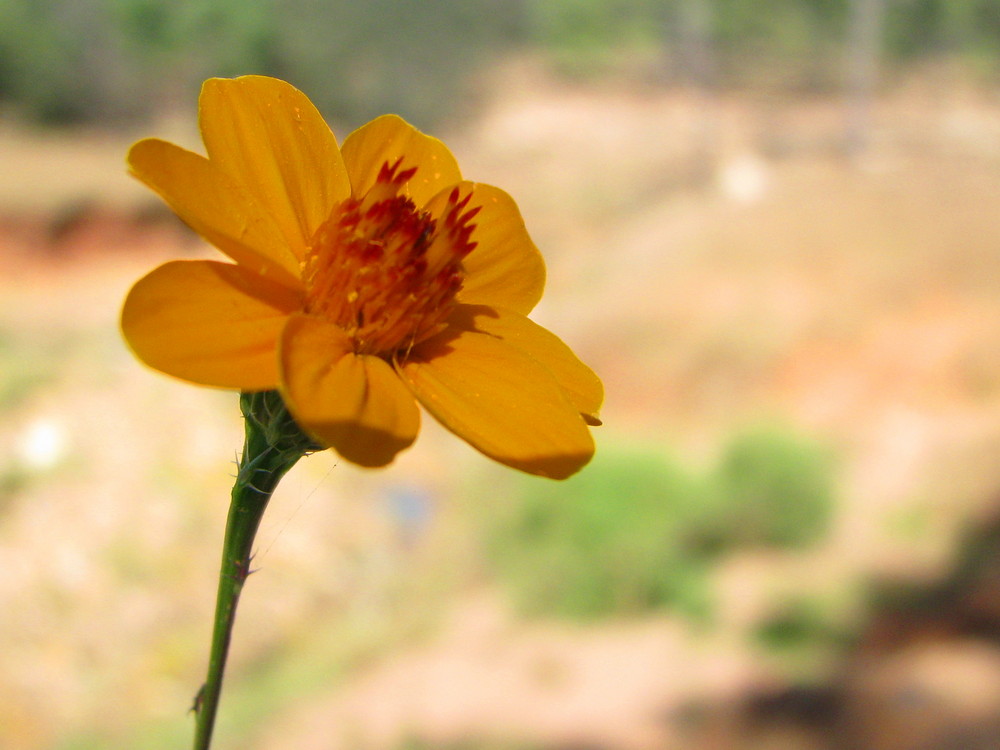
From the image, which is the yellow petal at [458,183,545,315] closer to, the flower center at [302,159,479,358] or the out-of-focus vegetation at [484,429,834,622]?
the flower center at [302,159,479,358]

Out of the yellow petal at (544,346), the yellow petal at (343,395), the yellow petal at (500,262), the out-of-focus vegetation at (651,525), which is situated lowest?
the yellow petal at (343,395)

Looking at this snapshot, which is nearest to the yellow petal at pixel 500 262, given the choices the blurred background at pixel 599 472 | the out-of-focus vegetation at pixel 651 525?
the blurred background at pixel 599 472

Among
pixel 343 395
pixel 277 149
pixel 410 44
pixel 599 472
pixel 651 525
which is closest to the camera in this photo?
pixel 343 395

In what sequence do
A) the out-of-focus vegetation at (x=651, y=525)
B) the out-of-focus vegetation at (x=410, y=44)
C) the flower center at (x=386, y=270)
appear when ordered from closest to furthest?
1. the flower center at (x=386, y=270)
2. the out-of-focus vegetation at (x=651, y=525)
3. the out-of-focus vegetation at (x=410, y=44)

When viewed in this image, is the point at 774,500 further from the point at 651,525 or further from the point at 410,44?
the point at 410,44

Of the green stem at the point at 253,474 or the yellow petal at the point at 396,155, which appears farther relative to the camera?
the yellow petal at the point at 396,155

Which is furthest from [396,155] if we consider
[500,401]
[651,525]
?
[651,525]

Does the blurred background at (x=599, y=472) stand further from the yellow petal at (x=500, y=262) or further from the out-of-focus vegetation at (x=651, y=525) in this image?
the yellow petal at (x=500, y=262)
